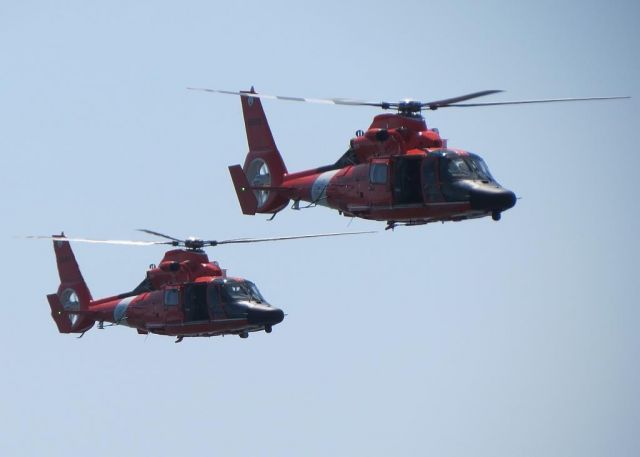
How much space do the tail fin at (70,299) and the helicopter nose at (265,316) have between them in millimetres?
11317

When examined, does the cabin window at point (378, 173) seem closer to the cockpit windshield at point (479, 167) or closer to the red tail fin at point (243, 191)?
the cockpit windshield at point (479, 167)

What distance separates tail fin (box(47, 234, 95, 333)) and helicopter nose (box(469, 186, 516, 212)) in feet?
86.1

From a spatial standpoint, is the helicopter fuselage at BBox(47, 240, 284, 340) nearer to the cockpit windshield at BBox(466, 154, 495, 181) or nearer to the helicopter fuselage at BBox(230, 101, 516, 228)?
the helicopter fuselage at BBox(230, 101, 516, 228)

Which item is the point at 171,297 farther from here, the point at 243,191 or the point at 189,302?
the point at 243,191

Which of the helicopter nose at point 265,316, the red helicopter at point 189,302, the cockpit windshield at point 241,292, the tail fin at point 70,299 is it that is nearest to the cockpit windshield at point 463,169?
the red helicopter at point 189,302

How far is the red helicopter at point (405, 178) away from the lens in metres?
63.9

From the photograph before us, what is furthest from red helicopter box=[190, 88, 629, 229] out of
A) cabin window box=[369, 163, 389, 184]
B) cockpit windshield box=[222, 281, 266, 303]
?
cockpit windshield box=[222, 281, 266, 303]

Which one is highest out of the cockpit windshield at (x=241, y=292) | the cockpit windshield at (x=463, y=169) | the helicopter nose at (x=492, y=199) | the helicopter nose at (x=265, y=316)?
the cockpit windshield at (x=463, y=169)

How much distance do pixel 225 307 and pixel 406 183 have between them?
540 inches

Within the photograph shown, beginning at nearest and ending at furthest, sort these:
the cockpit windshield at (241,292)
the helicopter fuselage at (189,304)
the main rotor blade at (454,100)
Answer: the main rotor blade at (454,100) < the helicopter fuselage at (189,304) < the cockpit windshield at (241,292)

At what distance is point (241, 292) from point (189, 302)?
91.0 inches

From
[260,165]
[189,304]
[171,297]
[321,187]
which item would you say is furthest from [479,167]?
[171,297]

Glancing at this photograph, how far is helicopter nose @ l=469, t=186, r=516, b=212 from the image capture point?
62.9 metres

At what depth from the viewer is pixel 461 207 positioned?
63.7 meters
